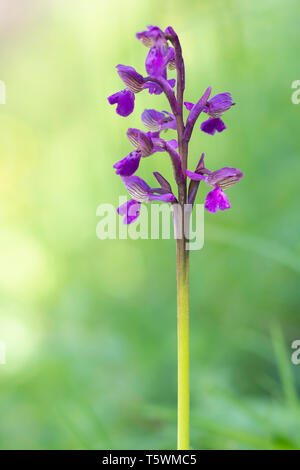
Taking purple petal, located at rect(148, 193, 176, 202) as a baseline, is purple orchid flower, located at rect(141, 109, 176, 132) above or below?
above

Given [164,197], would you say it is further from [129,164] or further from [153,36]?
[153,36]

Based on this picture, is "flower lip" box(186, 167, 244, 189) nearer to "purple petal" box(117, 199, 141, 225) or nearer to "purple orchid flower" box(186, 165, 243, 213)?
"purple orchid flower" box(186, 165, 243, 213)

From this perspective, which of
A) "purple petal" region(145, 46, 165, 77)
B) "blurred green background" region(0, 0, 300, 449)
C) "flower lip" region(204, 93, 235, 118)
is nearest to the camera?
"purple petal" region(145, 46, 165, 77)

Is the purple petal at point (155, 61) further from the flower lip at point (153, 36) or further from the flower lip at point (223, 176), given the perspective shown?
the flower lip at point (223, 176)

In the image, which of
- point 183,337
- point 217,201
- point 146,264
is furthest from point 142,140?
point 146,264

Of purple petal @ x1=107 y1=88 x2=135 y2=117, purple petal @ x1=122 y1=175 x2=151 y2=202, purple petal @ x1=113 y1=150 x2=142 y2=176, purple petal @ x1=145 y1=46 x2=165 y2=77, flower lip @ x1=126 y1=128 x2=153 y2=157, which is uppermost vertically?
purple petal @ x1=107 y1=88 x2=135 y2=117

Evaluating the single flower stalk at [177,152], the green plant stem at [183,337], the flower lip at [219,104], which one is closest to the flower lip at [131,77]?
the single flower stalk at [177,152]

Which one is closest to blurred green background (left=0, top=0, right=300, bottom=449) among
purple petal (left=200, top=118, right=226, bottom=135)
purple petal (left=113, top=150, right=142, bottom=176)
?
purple petal (left=200, top=118, right=226, bottom=135)

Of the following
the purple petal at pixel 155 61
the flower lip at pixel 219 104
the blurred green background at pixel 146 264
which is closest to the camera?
→ the purple petal at pixel 155 61

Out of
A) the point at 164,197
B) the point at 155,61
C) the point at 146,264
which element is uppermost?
the point at 146,264
